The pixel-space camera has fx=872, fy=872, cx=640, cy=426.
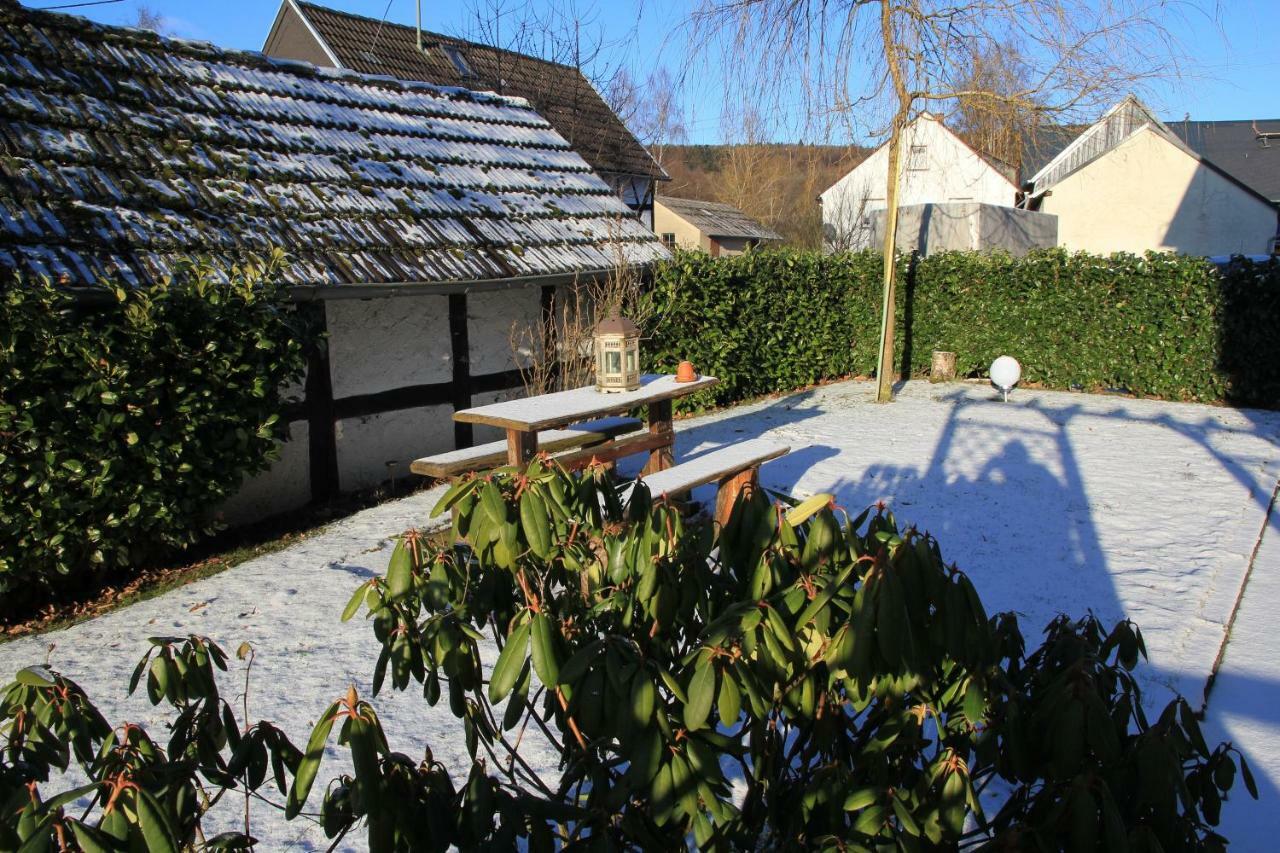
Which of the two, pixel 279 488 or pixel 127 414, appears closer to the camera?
pixel 127 414

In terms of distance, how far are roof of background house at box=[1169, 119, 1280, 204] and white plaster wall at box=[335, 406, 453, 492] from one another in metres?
27.5

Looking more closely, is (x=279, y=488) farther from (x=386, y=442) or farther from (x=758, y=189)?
(x=758, y=189)

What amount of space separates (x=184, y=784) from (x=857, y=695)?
48.4 inches

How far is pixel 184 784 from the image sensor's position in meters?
1.44

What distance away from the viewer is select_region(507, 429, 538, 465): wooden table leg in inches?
213

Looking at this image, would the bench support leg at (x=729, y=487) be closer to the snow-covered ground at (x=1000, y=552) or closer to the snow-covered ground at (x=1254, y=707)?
the snow-covered ground at (x=1000, y=552)

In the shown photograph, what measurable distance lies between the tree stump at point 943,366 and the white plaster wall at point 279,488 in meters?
9.08

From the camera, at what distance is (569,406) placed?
575 centimetres

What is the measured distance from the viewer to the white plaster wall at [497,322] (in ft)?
27.0

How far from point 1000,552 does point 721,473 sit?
6.22 ft

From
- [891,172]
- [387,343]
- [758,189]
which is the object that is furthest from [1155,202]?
[387,343]

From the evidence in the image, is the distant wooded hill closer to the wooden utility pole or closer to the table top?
the wooden utility pole

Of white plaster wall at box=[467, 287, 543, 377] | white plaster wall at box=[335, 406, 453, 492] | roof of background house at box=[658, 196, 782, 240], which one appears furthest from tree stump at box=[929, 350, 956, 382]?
roof of background house at box=[658, 196, 782, 240]

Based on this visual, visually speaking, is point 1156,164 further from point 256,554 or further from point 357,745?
point 357,745
